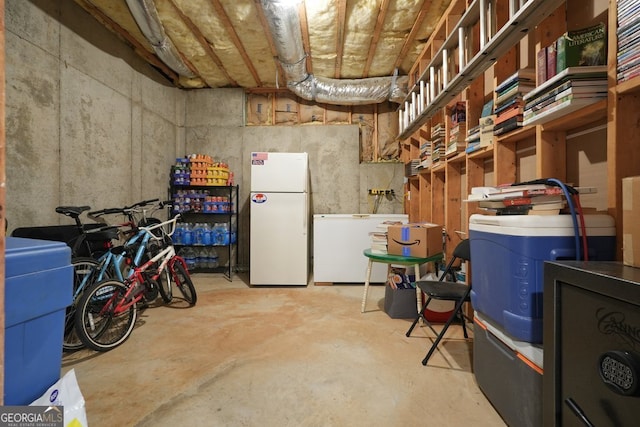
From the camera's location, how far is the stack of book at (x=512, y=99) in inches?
68.4

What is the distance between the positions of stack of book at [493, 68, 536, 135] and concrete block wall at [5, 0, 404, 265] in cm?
253

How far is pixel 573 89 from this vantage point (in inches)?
51.1

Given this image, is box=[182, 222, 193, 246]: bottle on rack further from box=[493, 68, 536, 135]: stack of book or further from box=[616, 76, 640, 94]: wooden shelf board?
box=[616, 76, 640, 94]: wooden shelf board

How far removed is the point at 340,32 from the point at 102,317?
362cm

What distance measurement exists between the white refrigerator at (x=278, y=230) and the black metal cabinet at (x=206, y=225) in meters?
0.54

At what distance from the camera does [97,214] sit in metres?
2.79

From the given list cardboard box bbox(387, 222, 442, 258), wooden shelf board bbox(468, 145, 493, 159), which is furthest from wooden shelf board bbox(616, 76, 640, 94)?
cardboard box bbox(387, 222, 442, 258)

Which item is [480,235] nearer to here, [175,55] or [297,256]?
[297,256]

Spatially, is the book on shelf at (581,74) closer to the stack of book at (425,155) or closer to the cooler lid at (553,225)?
the cooler lid at (553,225)

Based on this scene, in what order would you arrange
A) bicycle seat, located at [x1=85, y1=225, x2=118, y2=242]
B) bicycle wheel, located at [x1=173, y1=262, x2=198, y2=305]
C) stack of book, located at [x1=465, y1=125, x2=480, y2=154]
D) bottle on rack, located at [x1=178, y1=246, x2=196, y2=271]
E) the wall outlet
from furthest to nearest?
1. the wall outlet
2. bottle on rack, located at [x1=178, y1=246, x2=196, y2=271]
3. bicycle wheel, located at [x1=173, y1=262, x2=198, y2=305]
4. bicycle seat, located at [x1=85, y1=225, x2=118, y2=242]
5. stack of book, located at [x1=465, y1=125, x2=480, y2=154]

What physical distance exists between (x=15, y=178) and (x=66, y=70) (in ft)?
3.84

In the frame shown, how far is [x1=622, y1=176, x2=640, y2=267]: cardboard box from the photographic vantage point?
2.72 feet

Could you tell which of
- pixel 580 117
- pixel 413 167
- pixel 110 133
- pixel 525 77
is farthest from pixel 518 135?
pixel 110 133

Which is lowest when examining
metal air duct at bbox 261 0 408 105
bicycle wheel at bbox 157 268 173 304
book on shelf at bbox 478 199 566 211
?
bicycle wheel at bbox 157 268 173 304
